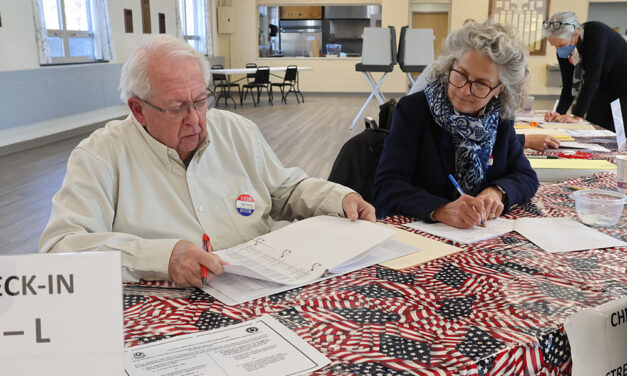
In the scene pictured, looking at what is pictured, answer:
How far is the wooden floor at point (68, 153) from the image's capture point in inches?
156

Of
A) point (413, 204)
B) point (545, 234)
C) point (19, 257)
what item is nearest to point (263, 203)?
point (413, 204)

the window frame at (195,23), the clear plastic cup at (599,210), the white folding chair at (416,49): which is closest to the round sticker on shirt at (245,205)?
the clear plastic cup at (599,210)

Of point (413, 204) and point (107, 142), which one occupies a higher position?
point (107, 142)

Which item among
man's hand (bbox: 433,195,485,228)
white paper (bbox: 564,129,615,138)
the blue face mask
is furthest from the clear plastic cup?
the blue face mask

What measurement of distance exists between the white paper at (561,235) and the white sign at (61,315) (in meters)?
1.12

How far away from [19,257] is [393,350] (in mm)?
583

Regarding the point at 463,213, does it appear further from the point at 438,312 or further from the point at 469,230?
the point at 438,312

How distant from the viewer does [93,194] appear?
1.43 m

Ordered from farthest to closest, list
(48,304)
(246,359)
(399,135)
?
1. (399,135)
2. (246,359)
3. (48,304)

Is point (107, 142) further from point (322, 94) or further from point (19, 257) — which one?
point (322, 94)

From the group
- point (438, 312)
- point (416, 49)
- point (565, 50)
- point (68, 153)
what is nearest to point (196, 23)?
point (416, 49)

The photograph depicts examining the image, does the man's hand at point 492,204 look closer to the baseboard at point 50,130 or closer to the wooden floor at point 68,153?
the wooden floor at point 68,153

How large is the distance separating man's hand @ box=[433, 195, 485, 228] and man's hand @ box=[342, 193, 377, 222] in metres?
0.24

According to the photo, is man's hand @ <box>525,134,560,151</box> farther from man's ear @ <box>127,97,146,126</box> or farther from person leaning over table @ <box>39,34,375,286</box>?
man's ear @ <box>127,97,146,126</box>
